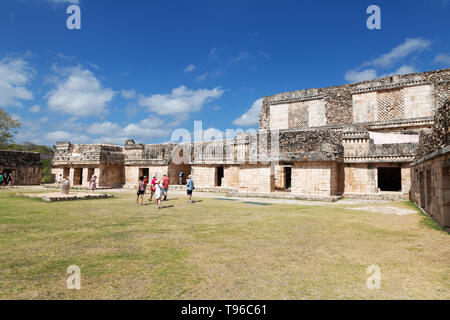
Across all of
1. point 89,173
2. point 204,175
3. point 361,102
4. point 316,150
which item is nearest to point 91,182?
point 89,173

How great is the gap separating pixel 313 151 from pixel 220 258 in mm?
10784

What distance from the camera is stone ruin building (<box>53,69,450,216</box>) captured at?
44.3 feet

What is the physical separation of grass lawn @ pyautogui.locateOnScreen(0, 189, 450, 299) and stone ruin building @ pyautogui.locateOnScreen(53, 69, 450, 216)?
24.0 ft

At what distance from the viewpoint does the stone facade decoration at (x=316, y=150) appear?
13.4 metres

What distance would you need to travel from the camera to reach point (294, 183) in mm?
13719

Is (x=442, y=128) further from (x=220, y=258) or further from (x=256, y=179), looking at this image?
(x=256, y=179)

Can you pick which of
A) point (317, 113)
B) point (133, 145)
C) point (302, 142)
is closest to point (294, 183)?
point (302, 142)

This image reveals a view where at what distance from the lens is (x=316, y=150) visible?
1339 cm

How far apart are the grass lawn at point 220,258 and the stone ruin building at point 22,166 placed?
21.6 metres

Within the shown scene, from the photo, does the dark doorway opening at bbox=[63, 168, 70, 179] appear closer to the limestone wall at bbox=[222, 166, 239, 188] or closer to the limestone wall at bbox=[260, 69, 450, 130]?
the limestone wall at bbox=[222, 166, 239, 188]

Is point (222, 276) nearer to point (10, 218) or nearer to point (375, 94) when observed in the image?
point (10, 218)

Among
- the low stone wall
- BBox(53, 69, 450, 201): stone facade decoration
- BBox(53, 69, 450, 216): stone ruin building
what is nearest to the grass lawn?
the low stone wall

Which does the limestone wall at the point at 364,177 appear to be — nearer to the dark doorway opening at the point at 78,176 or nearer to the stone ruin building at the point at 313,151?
the stone ruin building at the point at 313,151

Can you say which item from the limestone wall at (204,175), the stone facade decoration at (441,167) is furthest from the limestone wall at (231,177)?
the stone facade decoration at (441,167)
